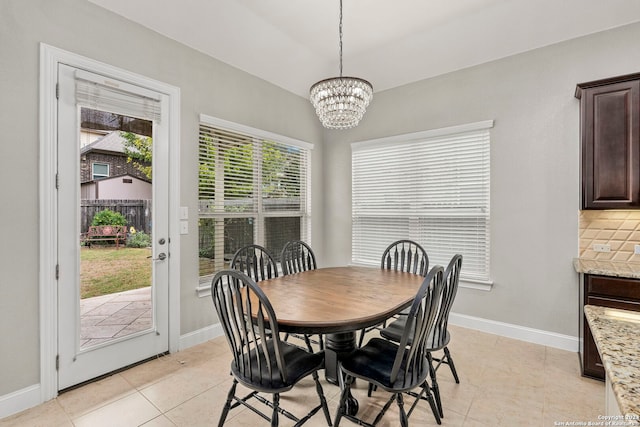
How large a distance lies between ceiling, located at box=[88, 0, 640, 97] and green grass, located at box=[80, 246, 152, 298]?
198 centimetres

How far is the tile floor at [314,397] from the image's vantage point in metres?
2.03

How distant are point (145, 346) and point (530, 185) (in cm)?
400

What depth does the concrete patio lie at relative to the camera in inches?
96.8

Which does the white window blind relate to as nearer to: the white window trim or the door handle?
the white window trim

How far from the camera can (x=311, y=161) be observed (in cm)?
463

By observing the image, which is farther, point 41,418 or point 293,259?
point 293,259

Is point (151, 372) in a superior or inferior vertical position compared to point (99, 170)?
inferior

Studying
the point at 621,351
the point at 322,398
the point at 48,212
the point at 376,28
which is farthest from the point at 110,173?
the point at 621,351

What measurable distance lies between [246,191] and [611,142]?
3476 millimetres

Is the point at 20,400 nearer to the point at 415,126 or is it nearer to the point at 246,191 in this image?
the point at 246,191

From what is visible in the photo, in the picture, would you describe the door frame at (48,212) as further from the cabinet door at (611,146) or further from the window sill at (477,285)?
the cabinet door at (611,146)

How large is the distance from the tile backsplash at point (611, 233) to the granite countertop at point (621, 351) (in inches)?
92.0

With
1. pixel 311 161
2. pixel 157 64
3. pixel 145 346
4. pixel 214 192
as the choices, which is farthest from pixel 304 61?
pixel 145 346

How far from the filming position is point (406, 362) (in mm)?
1686
